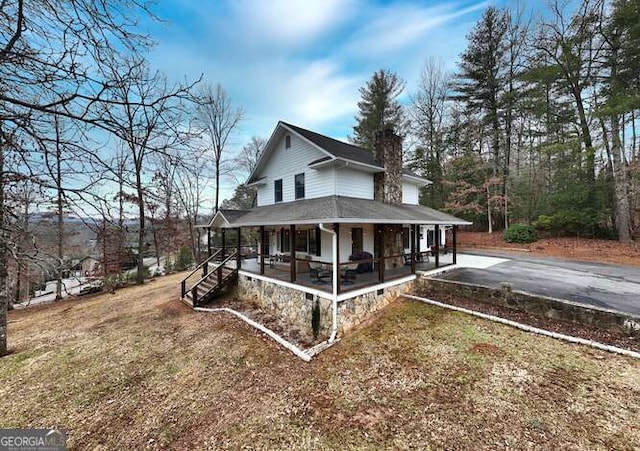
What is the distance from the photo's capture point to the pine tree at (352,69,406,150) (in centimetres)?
2416

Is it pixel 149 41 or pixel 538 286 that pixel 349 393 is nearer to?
pixel 149 41

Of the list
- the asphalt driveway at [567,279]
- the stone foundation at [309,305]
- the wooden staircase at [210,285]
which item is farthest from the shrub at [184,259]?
the asphalt driveway at [567,279]

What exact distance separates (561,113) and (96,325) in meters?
30.8

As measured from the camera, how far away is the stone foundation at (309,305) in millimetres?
7168

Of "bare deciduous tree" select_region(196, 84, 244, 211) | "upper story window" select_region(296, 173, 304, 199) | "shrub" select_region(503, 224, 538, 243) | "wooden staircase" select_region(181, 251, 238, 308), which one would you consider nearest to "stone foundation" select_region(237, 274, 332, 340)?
"wooden staircase" select_region(181, 251, 238, 308)

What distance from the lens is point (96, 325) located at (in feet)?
29.6

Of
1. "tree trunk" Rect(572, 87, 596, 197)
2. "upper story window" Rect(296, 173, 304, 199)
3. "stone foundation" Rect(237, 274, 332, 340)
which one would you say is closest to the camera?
"stone foundation" Rect(237, 274, 332, 340)

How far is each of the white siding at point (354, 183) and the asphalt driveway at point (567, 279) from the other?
489 cm

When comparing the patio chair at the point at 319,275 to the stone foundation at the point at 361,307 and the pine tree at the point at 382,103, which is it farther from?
the pine tree at the point at 382,103

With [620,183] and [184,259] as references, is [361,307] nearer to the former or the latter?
[620,183]

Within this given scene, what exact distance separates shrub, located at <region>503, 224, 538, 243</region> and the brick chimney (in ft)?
40.1

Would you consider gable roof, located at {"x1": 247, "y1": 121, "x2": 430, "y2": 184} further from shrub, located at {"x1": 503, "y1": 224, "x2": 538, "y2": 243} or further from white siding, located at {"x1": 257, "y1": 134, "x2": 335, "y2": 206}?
shrub, located at {"x1": 503, "y1": 224, "x2": 538, "y2": 243}

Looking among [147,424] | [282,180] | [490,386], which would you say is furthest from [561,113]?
[147,424]

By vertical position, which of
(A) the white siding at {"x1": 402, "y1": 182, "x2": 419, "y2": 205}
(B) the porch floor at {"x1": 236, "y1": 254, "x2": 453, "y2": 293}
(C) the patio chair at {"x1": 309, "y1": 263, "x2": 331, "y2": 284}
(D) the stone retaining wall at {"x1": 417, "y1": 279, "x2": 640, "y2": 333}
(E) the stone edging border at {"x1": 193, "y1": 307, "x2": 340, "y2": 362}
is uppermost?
(A) the white siding at {"x1": 402, "y1": 182, "x2": 419, "y2": 205}
